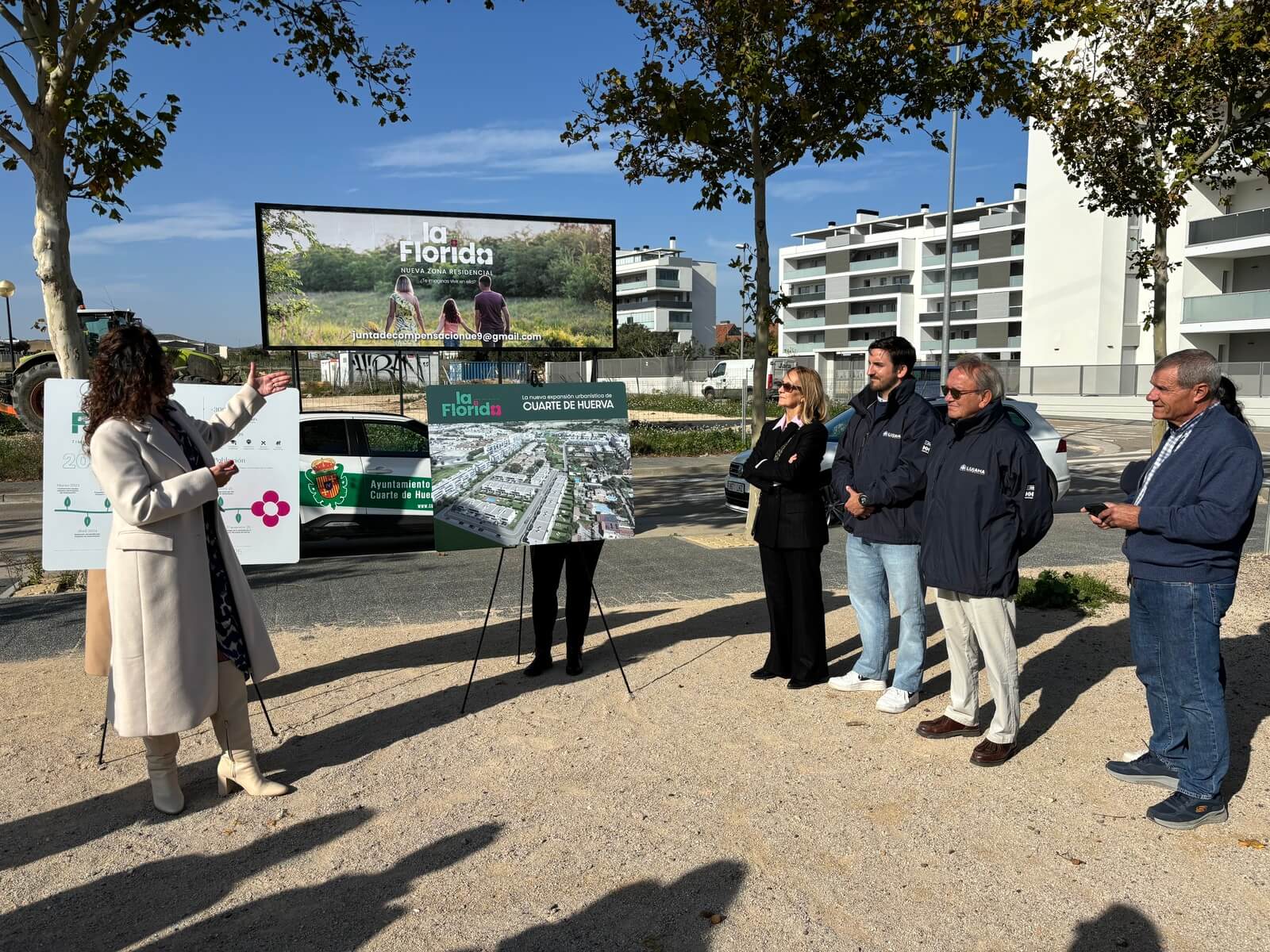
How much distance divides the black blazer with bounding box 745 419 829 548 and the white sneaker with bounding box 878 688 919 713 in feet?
2.80

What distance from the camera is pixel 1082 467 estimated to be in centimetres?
1909

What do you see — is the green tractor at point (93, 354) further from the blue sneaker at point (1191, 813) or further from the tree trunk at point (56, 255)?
the blue sneaker at point (1191, 813)

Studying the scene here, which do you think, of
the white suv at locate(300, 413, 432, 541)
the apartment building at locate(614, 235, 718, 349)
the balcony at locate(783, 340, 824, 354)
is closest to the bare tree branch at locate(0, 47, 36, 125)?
the white suv at locate(300, 413, 432, 541)

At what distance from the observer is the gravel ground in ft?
9.97

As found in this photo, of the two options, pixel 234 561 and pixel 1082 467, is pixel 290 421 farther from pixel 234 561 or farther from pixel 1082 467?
pixel 1082 467

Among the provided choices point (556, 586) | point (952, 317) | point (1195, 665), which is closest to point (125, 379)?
point (556, 586)

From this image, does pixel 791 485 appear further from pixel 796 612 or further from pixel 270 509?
pixel 270 509

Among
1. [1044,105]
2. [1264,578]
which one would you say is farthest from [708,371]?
[1264,578]

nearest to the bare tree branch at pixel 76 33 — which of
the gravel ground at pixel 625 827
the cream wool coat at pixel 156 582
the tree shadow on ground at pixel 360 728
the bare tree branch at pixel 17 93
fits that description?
the bare tree branch at pixel 17 93

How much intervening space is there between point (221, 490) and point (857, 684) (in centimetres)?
372

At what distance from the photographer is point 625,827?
12.1 ft

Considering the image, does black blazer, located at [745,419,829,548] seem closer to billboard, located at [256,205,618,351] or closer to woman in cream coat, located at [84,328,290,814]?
woman in cream coat, located at [84,328,290,814]

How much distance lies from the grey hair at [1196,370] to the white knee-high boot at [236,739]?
389 cm

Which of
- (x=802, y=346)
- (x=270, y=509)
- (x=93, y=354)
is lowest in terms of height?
(x=270, y=509)
